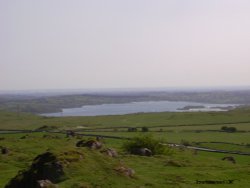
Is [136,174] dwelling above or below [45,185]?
below

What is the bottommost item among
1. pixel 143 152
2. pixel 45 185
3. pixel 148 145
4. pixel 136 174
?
pixel 143 152

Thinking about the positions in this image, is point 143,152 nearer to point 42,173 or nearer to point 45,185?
point 42,173

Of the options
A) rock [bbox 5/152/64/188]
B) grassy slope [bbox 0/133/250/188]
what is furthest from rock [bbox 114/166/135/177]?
rock [bbox 5/152/64/188]

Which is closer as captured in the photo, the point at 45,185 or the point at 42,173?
the point at 45,185

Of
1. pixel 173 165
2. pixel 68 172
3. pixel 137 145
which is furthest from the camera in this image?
pixel 137 145

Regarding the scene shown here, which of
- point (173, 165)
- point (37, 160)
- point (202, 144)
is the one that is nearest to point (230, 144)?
point (202, 144)

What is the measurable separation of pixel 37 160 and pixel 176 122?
118558mm

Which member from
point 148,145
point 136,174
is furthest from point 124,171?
point 148,145

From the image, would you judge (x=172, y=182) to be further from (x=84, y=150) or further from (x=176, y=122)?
(x=176, y=122)

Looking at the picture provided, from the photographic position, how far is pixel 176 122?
147375 mm

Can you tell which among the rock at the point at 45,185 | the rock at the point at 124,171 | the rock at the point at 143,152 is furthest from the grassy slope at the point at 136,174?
the rock at the point at 143,152

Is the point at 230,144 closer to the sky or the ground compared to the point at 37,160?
closer to the ground

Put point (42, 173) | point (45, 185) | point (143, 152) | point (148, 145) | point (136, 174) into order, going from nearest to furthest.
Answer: point (45, 185), point (42, 173), point (136, 174), point (143, 152), point (148, 145)

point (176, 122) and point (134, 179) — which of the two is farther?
point (176, 122)
